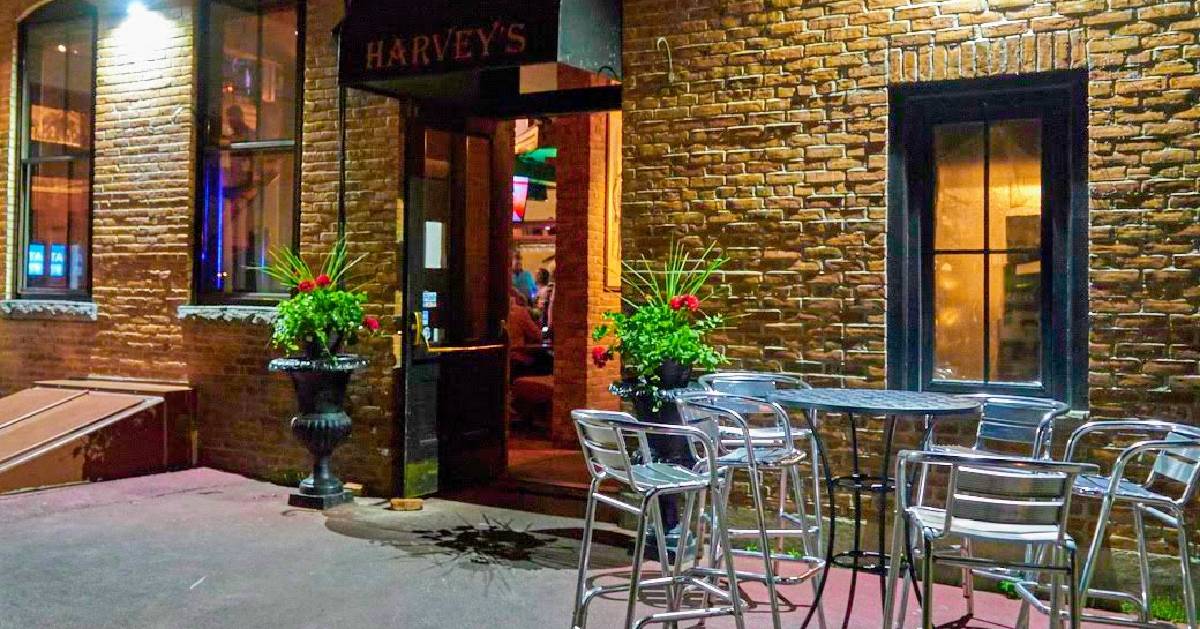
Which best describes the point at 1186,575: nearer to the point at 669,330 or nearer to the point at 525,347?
the point at 669,330

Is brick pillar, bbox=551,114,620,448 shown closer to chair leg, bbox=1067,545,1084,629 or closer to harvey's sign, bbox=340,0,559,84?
harvey's sign, bbox=340,0,559,84

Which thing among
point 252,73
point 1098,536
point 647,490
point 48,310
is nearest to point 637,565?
point 647,490

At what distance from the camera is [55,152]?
32.7 ft

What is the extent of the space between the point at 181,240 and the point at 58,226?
1.86m

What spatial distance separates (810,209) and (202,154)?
17.4 ft

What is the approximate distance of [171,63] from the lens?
9.06 m

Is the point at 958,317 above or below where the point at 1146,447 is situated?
above

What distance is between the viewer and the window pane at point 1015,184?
6.12 m

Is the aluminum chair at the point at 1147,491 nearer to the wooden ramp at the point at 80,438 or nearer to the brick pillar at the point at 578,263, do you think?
the brick pillar at the point at 578,263

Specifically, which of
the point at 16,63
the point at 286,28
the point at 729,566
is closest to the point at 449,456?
the point at 286,28

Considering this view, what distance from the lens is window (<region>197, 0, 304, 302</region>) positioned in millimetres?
8727

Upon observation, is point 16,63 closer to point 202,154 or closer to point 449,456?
point 202,154

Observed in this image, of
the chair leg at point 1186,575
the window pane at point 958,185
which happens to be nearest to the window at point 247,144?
the window pane at point 958,185

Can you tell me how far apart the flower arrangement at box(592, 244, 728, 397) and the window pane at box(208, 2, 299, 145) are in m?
3.76
